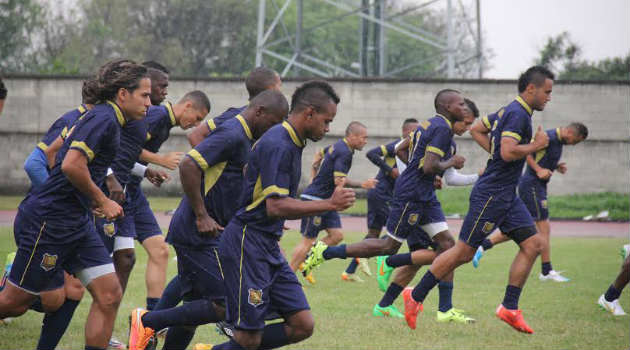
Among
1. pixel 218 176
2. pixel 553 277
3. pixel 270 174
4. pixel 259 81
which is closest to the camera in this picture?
pixel 270 174

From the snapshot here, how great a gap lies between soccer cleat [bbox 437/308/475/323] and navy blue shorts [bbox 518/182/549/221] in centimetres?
402

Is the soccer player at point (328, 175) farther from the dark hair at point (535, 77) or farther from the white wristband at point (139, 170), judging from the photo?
the white wristband at point (139, 170)

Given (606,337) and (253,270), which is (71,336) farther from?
(606,337)

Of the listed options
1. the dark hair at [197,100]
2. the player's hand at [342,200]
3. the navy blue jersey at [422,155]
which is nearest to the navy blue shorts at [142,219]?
the dark hair at [197,100]

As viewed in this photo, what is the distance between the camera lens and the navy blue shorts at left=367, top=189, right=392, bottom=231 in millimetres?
11828

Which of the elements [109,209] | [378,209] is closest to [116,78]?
[109,209]

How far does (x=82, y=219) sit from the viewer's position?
17.4 ft

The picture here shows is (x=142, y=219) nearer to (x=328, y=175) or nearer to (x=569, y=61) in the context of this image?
(x=328, y=175)

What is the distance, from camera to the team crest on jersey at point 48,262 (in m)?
5.22

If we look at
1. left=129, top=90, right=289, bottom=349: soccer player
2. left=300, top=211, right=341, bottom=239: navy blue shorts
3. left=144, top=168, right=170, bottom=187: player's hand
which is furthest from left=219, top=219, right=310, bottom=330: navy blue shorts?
left=300, top=211, right=341, bottom=239: navy blue shorts

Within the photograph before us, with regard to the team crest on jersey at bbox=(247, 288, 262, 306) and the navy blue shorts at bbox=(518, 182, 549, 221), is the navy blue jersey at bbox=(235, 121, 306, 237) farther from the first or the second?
the navy blue shorts at bbox=(518, 182, 549, 221)

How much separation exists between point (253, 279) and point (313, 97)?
1.18 m

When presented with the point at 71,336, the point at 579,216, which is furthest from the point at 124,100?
the point at 579,216

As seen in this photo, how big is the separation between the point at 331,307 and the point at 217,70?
160 feet
